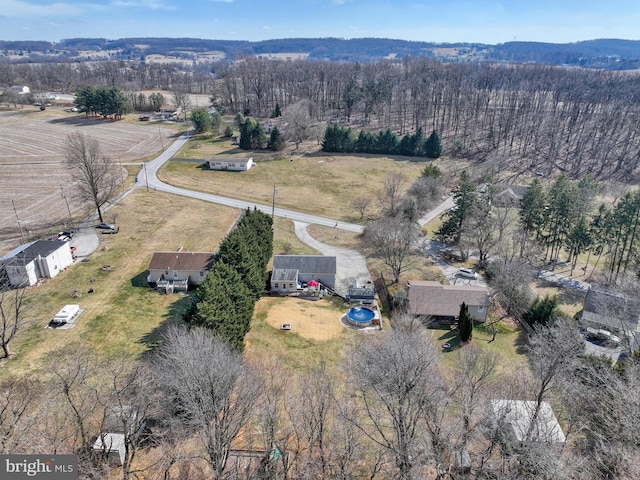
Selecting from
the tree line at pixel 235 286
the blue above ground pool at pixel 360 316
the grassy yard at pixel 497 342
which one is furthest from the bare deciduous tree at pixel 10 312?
the grassy yard at pixel 497 342

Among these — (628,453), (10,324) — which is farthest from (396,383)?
(10,324)

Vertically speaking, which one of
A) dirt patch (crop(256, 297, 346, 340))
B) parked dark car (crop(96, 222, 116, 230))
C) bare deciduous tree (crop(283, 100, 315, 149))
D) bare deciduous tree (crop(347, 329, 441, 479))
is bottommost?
dirt patch (crop(256, 297, 346, 340))

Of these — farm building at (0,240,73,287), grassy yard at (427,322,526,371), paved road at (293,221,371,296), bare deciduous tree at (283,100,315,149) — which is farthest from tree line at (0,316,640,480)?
bare deciduous tree at (283,100,315,149)

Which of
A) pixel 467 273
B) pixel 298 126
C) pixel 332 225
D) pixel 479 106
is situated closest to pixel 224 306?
pixel 467 273

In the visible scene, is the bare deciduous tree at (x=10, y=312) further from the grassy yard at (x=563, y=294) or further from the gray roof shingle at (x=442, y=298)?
the grassy yard at (x=563, y=294)

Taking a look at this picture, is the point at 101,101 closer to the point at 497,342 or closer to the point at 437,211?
the point at 437,211

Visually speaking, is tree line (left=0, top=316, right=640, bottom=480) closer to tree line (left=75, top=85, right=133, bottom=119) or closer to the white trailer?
the white trailer

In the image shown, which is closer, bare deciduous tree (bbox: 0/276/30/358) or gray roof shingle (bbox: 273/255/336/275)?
bare deciduous tree (bbox: 0/276/30/358)
